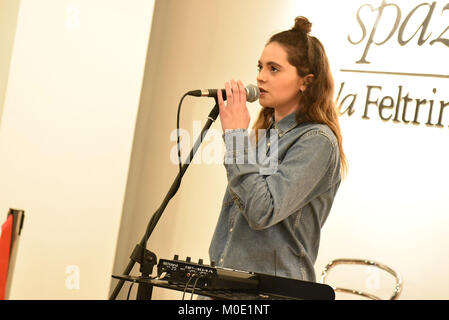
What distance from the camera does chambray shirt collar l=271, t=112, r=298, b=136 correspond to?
5.66 ft

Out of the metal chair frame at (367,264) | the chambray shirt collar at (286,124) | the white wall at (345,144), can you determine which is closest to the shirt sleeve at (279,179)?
the chambray shirt collar at (286,124)

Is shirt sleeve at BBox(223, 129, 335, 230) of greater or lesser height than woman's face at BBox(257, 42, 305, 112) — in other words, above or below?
below

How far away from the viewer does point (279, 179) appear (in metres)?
1.54

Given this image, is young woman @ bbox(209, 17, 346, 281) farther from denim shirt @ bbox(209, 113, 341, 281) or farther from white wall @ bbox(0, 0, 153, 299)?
white wall @ bbox(0, 0, 153, 299)

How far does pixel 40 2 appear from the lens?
2953 millimetres

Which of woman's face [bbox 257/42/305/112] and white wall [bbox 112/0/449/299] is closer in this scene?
woman's face [bbox 257/42/305/112]

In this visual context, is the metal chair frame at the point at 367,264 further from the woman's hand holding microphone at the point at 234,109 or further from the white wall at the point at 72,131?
the woman's hand holding microphone at the point at 234,109

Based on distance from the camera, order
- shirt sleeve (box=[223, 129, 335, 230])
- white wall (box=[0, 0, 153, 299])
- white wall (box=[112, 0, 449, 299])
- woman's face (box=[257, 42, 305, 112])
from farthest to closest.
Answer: white wall (box=[0, 0, 153, 299]), white wall (box=[112, 0, 449, 299]), woman's face (box=[257, 42, 305, 112]), shirt sleeve (box=[223, 129, 335, 230])

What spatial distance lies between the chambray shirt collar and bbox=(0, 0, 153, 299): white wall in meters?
1.34

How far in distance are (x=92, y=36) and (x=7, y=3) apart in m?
0.49

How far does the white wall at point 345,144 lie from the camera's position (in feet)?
9.09

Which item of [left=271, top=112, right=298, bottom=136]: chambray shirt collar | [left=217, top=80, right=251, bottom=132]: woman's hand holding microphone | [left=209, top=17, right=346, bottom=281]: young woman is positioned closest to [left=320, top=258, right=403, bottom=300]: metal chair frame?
[left=209, top=17, right=346, bottom=281]: young woman

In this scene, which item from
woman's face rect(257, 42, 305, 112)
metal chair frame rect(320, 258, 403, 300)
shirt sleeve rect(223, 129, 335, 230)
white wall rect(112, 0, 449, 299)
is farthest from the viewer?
white wall rect(112, 0, 449, 299)
